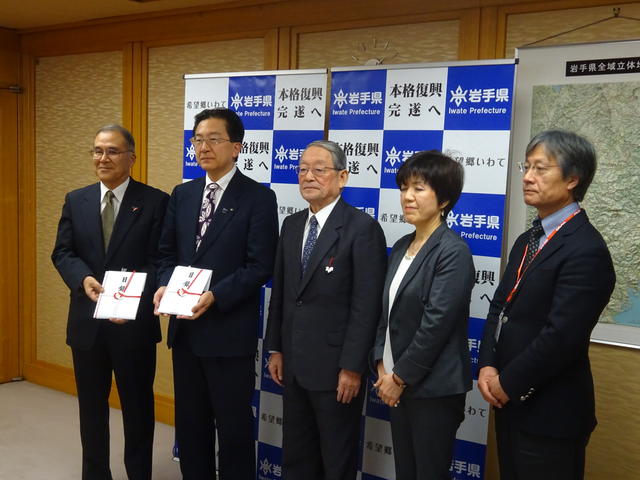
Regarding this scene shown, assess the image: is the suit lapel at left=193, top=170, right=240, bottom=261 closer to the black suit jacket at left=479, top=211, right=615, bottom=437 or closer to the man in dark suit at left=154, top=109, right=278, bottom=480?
the man in dark suit at left=154, top=109, right=278, bottom=480

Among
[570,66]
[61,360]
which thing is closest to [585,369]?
[570,66]

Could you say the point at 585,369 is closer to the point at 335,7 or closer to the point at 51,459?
the point at 335,7

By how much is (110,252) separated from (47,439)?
1.67 m

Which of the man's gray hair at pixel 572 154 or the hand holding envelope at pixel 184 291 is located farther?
the hand holding envelope at pixel 184 291

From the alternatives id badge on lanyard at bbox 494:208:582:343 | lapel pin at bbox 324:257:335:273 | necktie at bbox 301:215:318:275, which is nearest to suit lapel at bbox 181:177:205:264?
necktie at bbox 301:215:318:275

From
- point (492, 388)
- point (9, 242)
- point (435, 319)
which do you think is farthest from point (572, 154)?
point (9, 242)

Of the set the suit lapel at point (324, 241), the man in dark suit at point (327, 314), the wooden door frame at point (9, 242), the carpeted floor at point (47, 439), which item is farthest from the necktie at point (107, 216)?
the wooden door frame at point (9, 242)

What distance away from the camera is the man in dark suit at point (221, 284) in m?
2.47

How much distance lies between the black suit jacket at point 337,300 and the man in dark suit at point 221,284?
259 mm

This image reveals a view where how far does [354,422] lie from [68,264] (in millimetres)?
1411

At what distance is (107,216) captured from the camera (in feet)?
8.95

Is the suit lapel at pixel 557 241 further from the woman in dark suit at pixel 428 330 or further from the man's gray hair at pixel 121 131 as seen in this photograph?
the man's gray hair at pixel 121 131

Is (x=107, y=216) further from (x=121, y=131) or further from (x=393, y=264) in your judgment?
(x=393, y=264)

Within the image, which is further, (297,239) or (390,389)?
(297,239)
